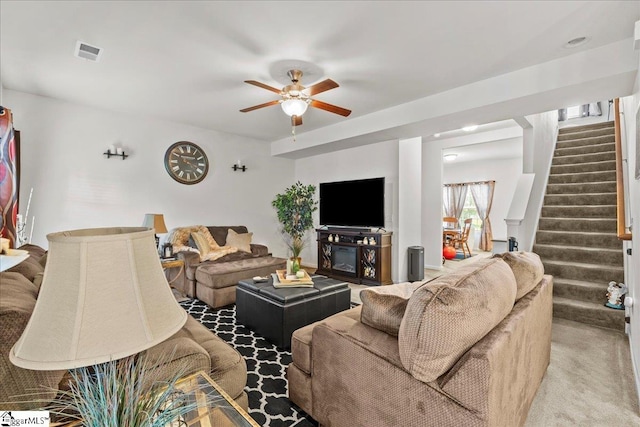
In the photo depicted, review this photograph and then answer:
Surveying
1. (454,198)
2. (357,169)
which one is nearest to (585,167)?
(357,169)

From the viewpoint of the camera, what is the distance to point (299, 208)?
4492 millimetres

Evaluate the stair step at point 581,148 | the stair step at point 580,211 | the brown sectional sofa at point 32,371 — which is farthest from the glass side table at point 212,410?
the stair step at point 581,148

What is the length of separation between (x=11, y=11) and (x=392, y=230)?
471cm

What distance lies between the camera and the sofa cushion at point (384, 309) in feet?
4.44

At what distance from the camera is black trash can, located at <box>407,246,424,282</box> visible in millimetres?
4656

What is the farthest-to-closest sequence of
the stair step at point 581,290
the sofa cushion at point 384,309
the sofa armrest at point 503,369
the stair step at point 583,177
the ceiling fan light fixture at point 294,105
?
the stair step at point 583,177, the stair step at point 581,290, the ceiling fan light fixture at point 294,105, the sofa cushion at point 384,309, the sofa armrest at point 503,369

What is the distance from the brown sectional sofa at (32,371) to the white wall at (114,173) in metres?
2.24

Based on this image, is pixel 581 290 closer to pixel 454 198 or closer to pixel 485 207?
pixel 485 207

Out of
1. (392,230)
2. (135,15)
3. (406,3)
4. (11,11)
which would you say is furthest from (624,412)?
(11,11)

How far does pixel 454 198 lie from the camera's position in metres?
8.98

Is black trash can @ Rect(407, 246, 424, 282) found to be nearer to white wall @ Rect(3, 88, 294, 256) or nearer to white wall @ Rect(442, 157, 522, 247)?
white wall @ Rect(3, 88, 294, 256)

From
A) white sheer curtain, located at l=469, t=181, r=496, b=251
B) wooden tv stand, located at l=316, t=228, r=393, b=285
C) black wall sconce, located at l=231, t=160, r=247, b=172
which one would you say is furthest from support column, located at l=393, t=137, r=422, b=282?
white sheer curtain, located at l=469, t=181, r=496, b=251

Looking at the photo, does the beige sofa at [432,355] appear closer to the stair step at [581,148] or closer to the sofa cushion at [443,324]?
the sofa cushion at [443,324]

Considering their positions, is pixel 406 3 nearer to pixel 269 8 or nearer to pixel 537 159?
pixel 269 8
